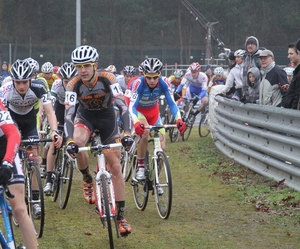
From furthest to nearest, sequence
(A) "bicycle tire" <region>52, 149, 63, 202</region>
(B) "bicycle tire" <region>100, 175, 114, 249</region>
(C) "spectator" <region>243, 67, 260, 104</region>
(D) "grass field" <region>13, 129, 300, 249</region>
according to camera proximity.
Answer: (C) "spectator" <region>243, 67, 260, 104</region>, (A) "bicycle tire" <region>52, 149, 63, 202</region>, (D) "grass field" <region>13, 129, 300, 249</region>, (B) "bicycle tire" <region>100, 175, 114, 249</region>

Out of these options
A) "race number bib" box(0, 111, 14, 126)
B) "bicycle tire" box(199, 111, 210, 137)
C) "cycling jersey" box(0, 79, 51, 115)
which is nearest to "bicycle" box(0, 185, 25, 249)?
"race number bib" box(0, 111, 14, 126)

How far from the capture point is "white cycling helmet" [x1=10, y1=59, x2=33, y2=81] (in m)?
8.36

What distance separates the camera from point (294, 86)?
10461mm

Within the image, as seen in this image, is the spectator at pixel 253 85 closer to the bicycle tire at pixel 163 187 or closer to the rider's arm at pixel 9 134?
the bicycle tire at pixel 163 187

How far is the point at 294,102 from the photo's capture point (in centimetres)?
1088

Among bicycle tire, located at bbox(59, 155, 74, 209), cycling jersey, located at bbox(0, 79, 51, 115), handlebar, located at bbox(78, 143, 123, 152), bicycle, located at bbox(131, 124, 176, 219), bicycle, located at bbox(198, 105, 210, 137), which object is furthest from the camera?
bicycle, located at bbox(198, 105, 210, 137)

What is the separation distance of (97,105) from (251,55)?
6045 mm

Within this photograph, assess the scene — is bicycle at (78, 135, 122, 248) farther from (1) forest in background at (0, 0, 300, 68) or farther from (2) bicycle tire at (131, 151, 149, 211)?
(1) forest in background at (0, 0, 300, 68)

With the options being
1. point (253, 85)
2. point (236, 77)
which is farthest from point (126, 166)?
point (236, 77)

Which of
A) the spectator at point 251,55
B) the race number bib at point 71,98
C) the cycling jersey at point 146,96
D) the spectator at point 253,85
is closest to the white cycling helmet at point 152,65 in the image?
the cycling jersey at point 146,96

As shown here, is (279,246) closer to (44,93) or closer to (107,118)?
(107,118)

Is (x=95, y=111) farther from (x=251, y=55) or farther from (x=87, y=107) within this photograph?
(x=251, y=55)

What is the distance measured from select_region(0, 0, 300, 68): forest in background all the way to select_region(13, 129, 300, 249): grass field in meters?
32.4

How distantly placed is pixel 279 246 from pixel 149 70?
3515 millimetres
